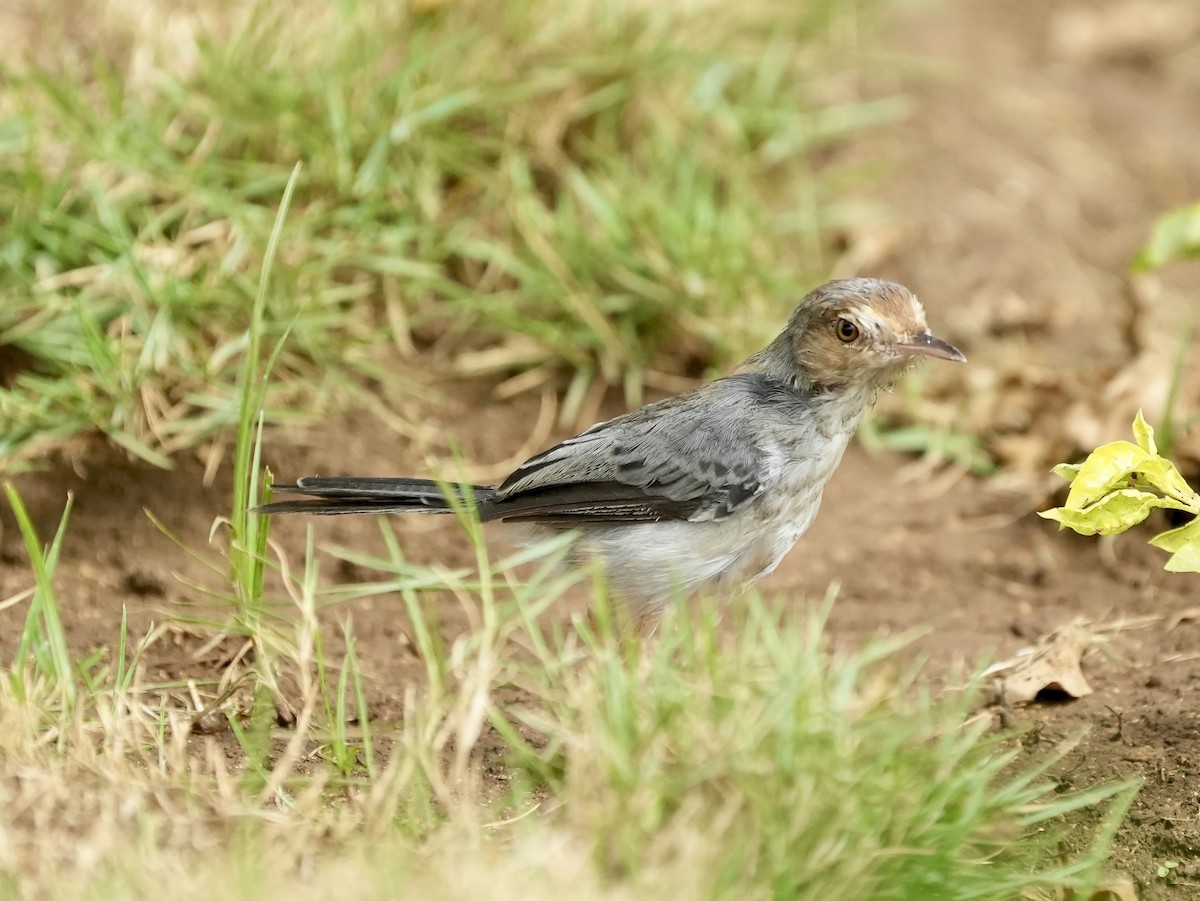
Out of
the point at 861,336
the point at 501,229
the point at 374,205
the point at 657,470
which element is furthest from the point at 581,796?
the point at 501,229

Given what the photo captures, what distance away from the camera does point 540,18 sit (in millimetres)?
6254

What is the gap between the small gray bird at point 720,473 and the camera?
4.14 m

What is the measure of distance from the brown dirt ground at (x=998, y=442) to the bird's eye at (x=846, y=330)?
978 millimetres

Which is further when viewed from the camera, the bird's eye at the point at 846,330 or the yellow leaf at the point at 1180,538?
the bird's eye at the point at 846,330

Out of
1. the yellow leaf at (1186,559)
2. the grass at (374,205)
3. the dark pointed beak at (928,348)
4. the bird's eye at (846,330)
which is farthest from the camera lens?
the grass at (374,205)

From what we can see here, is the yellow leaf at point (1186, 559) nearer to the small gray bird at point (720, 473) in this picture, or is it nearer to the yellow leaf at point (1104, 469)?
the yellow leaf at point (1104, 469)

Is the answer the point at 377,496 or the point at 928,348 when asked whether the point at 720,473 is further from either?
the point at 377,496

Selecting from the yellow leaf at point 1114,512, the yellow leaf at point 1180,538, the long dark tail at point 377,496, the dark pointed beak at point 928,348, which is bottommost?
the long dark tail at point 377,496

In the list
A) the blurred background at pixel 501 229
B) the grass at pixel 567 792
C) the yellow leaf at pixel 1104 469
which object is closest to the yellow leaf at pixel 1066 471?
the yellow leaf at pixel 1104 469

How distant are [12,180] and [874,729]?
13.0 feet

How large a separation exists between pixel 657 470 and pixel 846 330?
70 cm

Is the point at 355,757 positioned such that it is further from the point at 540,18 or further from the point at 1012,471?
the point at 540,18

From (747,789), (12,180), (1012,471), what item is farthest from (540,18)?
(747,789)

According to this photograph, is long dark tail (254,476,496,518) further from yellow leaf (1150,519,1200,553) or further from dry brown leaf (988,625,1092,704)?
yellow leaf (1150,519,1200,553)
